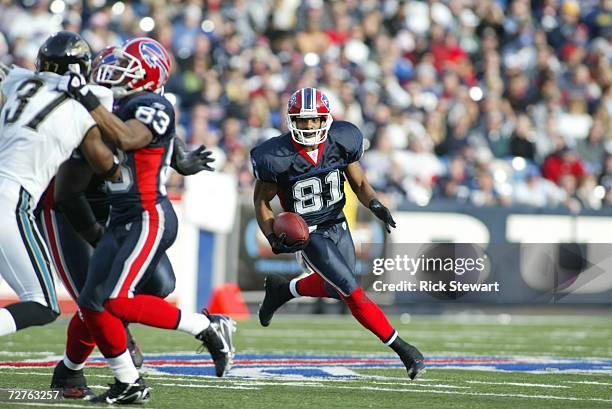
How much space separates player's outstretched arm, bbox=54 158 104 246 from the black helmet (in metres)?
0.43

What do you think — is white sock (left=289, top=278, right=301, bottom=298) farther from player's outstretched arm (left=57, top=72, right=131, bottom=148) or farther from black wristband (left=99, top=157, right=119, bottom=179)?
player's outstretched arm (left=57, top=72, right=131, bottom=148)

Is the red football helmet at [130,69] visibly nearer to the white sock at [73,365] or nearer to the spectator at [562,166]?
the white sock at [73,365]

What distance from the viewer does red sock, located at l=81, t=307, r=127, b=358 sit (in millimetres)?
4855

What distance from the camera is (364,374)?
20.9 ft

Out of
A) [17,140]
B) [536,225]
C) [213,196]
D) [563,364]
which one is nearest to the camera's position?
[17,140]

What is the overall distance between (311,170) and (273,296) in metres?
1.04

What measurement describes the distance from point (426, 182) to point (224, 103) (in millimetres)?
2381

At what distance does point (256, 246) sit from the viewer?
11.5m

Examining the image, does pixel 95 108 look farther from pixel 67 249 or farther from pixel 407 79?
pixel 407 79

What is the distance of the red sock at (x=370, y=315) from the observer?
6070mm

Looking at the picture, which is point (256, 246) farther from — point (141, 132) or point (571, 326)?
point (141, 132)

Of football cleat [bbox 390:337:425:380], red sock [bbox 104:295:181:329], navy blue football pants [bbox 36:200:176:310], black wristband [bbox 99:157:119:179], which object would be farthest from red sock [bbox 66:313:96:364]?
football cleat [bbox 390:337:425:380]

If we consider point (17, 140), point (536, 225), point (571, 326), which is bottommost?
point (571, 326)

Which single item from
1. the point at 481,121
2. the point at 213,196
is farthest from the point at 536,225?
the point at 213,196
